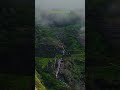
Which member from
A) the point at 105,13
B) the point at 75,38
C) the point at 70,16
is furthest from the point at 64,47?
the point at 105,13

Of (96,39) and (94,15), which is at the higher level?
(94,15)
